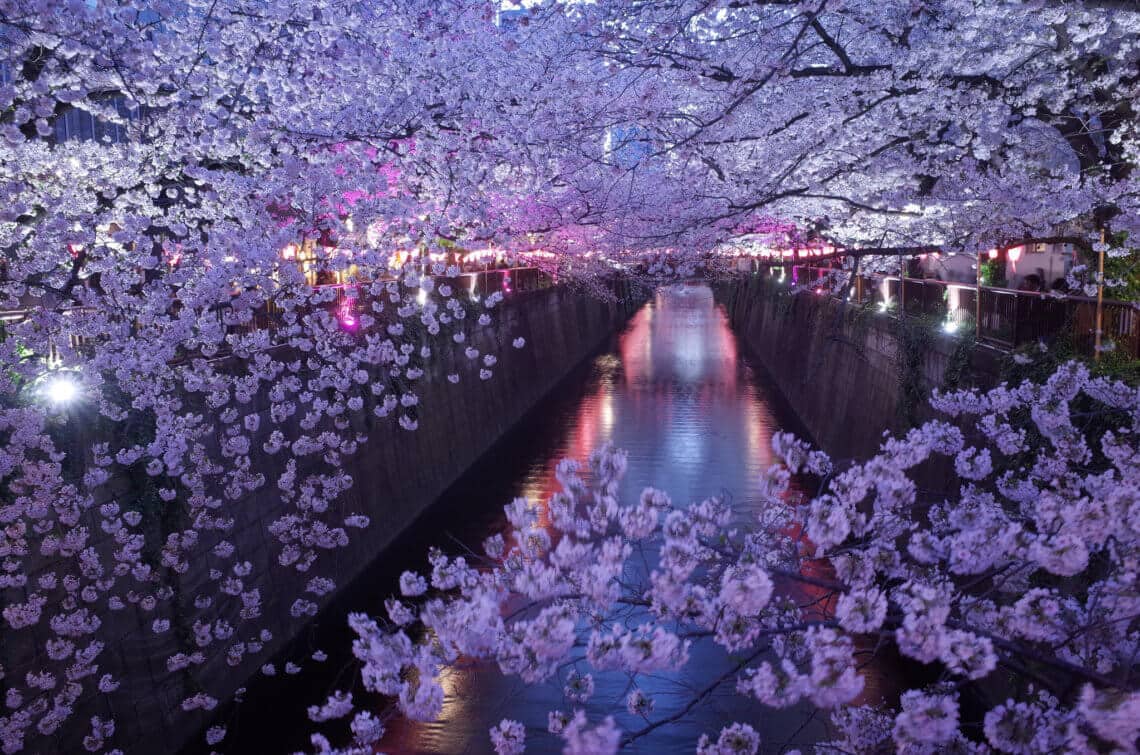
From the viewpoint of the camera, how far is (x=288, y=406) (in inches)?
434

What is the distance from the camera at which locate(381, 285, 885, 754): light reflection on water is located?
8383mm

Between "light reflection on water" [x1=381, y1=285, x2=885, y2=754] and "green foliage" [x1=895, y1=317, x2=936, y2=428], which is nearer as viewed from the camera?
"light reflection on water" [x1=381, y1=285, x2=885, y2=754]

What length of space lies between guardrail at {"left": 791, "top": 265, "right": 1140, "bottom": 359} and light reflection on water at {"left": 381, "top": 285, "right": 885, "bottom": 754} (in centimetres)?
353

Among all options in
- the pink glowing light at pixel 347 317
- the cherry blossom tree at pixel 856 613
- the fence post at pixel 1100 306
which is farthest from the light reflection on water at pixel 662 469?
the pink glowing light at pixel 347 317

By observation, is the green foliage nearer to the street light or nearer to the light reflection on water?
the light reflection on water

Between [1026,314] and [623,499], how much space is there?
808cm

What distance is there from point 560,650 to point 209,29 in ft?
24.4

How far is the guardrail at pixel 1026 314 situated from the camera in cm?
728

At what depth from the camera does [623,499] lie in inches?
613

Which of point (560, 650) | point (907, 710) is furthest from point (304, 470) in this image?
point (907, 710)

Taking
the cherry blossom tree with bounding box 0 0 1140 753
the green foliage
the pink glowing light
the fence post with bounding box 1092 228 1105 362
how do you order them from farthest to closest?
the pink glowing light, the green foliage, the fence post with bounding box 1092 228 1105 362, the cherry blossom tree with bounding box 0 0 1140 753

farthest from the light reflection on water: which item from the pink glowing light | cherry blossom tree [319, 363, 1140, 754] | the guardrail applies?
the pink glowing light

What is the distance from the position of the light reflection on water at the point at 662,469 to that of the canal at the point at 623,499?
0.02 m

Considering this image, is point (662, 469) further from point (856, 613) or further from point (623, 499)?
point (856, 613)
